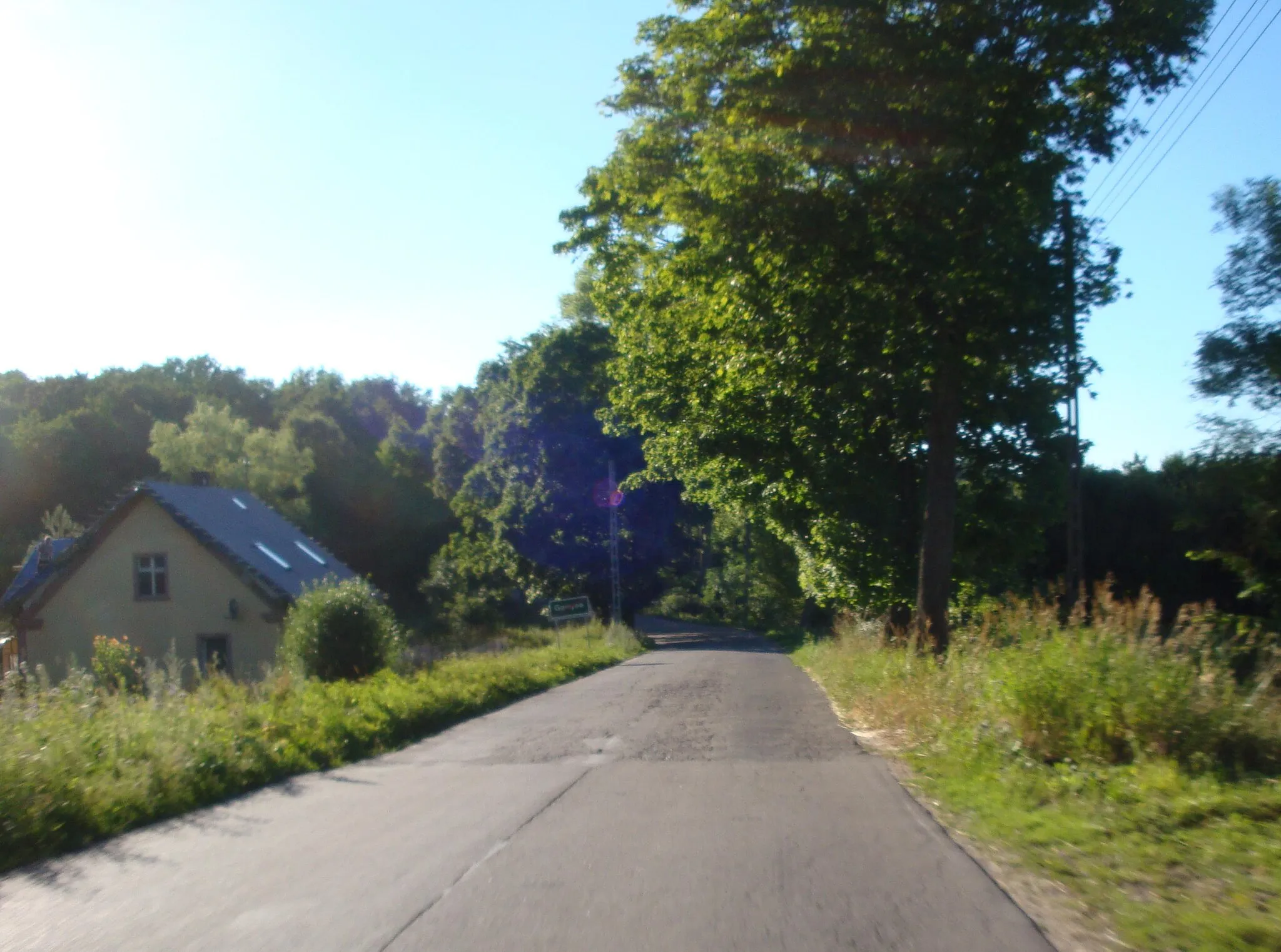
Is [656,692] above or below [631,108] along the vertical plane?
below

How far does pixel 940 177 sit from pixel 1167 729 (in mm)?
8156

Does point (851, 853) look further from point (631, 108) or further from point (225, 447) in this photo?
point (225, 447)

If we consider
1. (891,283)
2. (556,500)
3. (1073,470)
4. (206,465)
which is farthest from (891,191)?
(206,465)

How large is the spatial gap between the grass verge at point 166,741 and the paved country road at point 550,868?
1.51 feet

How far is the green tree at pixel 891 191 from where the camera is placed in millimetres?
13680

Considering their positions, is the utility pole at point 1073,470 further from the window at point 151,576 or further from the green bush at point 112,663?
the window at point 151,576

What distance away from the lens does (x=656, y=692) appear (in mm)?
18344

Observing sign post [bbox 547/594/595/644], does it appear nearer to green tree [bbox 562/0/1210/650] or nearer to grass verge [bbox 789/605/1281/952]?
green tree [bbox 562/0/1210/650]

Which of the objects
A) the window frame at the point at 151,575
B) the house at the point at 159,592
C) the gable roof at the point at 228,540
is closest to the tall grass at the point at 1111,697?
the gable roof at the point at 228,540

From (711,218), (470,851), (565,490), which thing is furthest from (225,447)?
(470,851)

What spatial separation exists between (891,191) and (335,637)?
526 inches

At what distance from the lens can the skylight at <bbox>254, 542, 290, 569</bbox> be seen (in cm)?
3569

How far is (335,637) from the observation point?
68.7ft

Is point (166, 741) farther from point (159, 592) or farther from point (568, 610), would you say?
point (568, 610)
